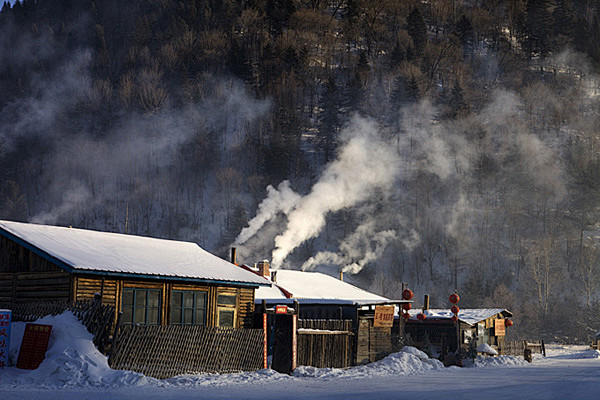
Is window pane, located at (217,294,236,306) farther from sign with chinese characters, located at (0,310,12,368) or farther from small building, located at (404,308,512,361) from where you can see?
small building, located at (404,308,512,361)

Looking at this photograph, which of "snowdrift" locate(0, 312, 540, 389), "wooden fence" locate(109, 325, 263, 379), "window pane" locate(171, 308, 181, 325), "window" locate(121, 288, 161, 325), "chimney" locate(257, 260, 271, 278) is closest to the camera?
"snowdrift" locate(0, 312, 540, 389)

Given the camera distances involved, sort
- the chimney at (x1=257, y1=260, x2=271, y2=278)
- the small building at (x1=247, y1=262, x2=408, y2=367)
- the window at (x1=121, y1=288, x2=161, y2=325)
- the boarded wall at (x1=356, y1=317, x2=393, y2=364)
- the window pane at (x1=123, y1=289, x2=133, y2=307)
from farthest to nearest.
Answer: the chimney at (x1=257, y1=260, x2=271, y2=278) < the small building at (x1=247, y1=262, x2=408, y2=367) < the boarded wall at (x1=356, y1=317, x2=393, y2=364) < the window at (x1=121, y1=288, x2=161, y2=325) < the window pane at (x1=123, y1=289, x2=133, y2=307)

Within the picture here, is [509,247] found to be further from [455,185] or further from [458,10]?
[458,10]

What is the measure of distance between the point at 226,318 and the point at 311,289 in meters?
14.8

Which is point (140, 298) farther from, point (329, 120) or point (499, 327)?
point (329, 120)

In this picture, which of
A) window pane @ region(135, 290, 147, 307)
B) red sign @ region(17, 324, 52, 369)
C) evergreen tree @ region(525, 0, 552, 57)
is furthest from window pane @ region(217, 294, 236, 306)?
evergreen tree @ region(525, 0, 552, 57)

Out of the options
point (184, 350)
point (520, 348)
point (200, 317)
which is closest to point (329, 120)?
point (520, 348)

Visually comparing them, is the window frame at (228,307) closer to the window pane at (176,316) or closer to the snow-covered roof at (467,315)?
the window pane at (176,316)

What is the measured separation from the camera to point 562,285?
91625 millimetres

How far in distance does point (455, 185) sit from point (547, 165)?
1664 centimetres

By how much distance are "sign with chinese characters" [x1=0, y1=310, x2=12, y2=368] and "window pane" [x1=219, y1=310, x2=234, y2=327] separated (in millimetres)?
9727

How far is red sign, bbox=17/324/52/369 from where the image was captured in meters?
19.2

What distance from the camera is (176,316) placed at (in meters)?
25.8

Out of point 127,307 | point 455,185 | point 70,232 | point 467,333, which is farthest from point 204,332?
point 455,185
